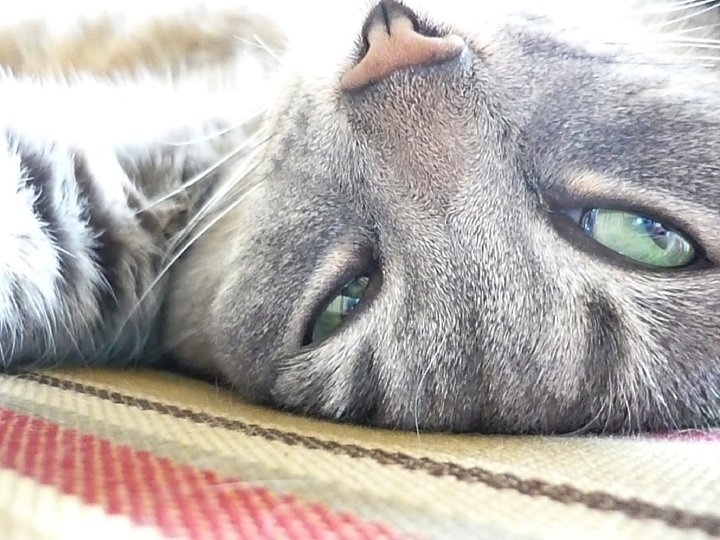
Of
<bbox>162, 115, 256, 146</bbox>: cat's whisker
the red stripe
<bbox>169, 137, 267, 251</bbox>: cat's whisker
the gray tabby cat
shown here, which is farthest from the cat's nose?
the red stripe

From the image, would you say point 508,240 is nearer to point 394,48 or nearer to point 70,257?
point 394,48

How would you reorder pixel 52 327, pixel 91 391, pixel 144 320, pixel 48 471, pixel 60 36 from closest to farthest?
pixel 48 471 → pixel 91 391 → pixel 52 327 → pixel 144 320 → pixel 60 36

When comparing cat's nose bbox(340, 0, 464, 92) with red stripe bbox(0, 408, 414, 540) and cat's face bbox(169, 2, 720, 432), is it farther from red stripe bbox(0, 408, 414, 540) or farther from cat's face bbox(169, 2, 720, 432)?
red stripe bbox(0, 408, 414, 540)

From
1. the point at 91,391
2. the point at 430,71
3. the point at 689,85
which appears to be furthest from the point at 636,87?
the point at 91,391

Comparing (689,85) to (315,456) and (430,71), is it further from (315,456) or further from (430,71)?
(315,456)

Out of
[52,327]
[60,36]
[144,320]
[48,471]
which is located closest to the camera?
[48,471]

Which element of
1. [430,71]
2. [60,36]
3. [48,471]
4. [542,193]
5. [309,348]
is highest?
[60,36]

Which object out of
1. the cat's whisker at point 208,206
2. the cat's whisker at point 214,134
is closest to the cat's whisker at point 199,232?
the cat's whisker at point 208,206
